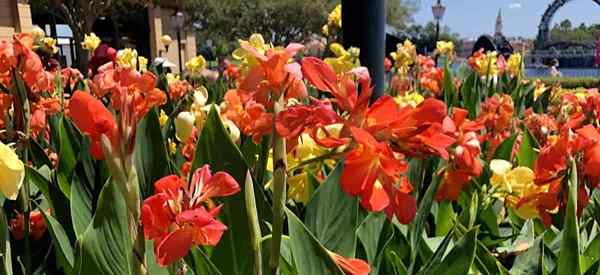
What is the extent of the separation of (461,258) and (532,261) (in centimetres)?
21

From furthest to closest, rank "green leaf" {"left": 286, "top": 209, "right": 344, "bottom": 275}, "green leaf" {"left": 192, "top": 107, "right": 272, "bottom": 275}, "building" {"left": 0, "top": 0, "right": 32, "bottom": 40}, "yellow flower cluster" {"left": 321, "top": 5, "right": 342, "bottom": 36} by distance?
"building" {"left": 0, "top": 0, "right": 32, "bottom": 40}, "yellow flower cluster" {"left": 321, "top": 5, "right": 342, "bottom": 36}, "green leaf" {"left": 192, "top": 107, "right": 272, "bottom": 275}, "green leaf" {"left": 286, "top": 209, "right": 344, "bottom": 275}

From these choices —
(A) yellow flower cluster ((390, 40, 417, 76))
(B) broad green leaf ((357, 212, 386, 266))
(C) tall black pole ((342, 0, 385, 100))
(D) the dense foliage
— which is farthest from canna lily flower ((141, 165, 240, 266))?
(A) yellow flower cluster ((390, 40, 417, 76))

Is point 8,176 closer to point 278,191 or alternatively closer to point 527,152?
point 278,191

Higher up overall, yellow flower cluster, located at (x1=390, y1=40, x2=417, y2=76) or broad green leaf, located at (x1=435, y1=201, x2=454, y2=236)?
yellow flower cluster, located at (x1=390, y1=40, x2=417, y2=76)

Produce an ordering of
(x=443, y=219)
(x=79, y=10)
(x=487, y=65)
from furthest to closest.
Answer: (x=79, y=10) → (x=487, y=65) → (x=443, y=219)

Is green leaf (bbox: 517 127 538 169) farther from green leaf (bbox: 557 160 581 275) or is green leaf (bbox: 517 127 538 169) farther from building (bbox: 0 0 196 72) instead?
building (bbox: 0 0 196 72)

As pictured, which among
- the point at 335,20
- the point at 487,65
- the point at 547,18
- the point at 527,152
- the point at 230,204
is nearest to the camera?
the point at 230,204

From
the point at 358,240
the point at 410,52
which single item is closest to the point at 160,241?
the point at 358,240

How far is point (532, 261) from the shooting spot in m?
0.84

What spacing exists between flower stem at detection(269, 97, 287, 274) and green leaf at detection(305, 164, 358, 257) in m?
0.28

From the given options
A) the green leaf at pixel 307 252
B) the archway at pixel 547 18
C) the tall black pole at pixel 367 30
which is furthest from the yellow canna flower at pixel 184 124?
the archway at pixel 547 18

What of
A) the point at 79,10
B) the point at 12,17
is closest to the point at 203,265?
the point at 12,17

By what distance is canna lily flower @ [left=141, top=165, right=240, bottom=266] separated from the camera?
45 centimetres

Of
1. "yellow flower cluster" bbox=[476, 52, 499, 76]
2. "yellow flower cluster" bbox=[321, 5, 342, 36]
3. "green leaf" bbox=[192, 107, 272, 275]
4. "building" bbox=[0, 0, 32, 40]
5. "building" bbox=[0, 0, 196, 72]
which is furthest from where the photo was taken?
"building" bbox=[0, 0, 196, 72]
